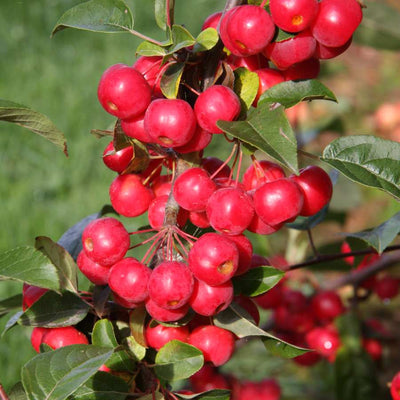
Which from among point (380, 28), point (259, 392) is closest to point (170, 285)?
point (259, 392)

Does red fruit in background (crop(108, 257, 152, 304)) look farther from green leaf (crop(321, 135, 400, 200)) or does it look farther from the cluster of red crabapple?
green leaf (crop(321, 135, 400, 200))

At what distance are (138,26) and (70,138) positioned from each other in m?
1.20

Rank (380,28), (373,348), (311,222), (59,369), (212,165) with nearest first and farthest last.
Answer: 1. (59,369)
2. (212,165)
3. (311,222)
4. (373,348)
5. (380,28)

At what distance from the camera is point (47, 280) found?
0.66 meters

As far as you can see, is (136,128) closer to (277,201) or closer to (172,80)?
(172,80)

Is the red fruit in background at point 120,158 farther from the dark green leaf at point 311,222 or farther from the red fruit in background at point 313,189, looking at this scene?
the dark green leaf at point 311,222

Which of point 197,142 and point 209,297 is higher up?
point 197,142

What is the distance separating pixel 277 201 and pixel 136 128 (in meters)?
0.21

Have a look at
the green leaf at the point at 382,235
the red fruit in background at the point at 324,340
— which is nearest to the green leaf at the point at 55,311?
the green leaf at the point at 382,235

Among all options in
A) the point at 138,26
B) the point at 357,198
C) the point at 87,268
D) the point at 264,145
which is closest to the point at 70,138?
the point at 138,26

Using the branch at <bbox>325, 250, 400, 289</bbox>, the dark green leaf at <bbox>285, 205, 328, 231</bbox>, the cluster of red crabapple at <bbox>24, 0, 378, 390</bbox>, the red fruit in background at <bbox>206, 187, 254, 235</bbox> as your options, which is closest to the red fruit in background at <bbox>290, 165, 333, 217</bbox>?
the cluster of red crabapple at <bbox>24, 0, 378, 390</bbox>

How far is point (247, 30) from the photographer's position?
2.27ft

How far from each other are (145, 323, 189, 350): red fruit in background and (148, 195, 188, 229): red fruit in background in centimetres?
14

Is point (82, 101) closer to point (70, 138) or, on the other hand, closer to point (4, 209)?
point (70, 138)
